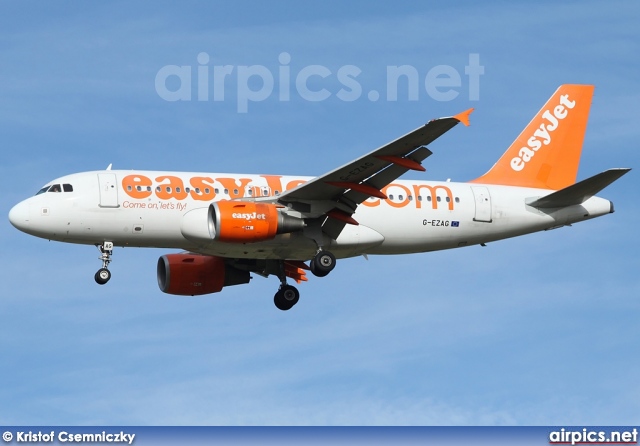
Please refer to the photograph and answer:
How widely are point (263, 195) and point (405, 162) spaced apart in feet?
20.7

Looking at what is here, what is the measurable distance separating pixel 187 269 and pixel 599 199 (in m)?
15.6

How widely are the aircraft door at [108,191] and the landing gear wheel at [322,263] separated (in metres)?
7.05

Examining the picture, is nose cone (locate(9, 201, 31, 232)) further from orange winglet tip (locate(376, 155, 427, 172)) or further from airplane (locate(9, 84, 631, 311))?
orange winglet tip (locate(376, 155, 427, 172))

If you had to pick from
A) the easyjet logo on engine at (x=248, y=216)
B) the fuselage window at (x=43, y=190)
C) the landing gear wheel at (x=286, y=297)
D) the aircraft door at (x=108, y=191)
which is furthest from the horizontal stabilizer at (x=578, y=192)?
the fuselage window at (x=43, y=190)

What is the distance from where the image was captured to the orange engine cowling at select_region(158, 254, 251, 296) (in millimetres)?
54219

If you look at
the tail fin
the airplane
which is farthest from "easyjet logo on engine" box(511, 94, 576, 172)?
the airplane

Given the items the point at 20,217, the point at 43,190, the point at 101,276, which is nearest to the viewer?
the point at 20,217

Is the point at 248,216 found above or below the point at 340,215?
below

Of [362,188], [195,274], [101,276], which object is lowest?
[101,276]

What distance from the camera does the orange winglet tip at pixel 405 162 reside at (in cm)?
4688

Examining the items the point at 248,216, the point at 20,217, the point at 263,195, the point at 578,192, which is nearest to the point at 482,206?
the point at 578,192

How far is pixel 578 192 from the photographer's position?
52844mm

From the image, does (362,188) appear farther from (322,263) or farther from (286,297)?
(286,297)

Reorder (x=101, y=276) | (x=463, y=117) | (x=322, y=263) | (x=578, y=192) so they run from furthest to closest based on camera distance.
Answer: (x=578, y=192)
(x=322, y=263)
(x=101, y=276)
(x=463, y=117)
